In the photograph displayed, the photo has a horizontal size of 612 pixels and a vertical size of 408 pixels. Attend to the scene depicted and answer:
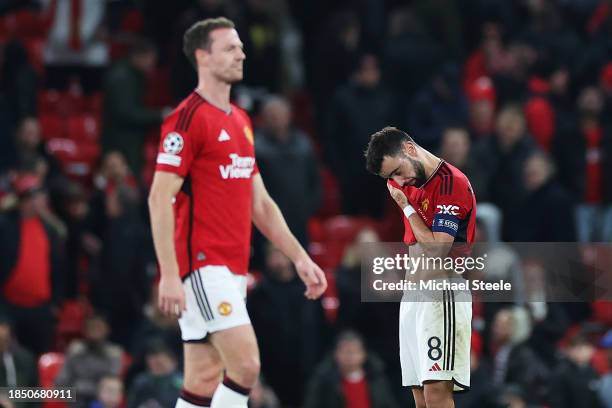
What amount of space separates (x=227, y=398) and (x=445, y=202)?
1.82 metres

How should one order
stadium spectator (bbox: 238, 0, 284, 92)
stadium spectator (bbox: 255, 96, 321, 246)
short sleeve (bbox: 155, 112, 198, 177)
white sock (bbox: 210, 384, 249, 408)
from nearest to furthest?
1. white sock (bbox: 210, 384, 249, 408)
2. short sleeve (bbox: 155, 112, 198, 177)
3. stadium spectator (bbox: 255, 96, 321, 246)
4. stadium spectator (bbox: 238, 0, 284, 92)

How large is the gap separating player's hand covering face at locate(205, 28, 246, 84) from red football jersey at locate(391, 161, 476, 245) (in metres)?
1.60

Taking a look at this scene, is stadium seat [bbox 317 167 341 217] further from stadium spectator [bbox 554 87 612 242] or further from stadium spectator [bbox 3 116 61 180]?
stadium spectator [bbox 3 116 61 180]

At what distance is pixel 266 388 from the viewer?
13.9m

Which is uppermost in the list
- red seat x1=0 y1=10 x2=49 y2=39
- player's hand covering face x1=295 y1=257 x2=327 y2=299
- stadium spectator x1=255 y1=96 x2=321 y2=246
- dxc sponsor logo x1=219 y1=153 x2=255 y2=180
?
red seat x1=0 y1=10 x2=49 y2=39

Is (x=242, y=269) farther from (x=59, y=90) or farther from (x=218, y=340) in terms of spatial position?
(x=59, y=90)

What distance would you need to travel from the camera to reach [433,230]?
7.70 meters

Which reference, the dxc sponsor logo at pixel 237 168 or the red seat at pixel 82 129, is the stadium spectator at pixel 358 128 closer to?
the red seat at pixel 82 129

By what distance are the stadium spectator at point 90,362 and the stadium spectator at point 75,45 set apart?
4414 mm

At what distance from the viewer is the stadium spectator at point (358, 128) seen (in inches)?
645

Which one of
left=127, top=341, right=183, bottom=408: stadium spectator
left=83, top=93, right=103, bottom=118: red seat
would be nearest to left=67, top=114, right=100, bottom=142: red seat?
left=83, top=93, right=103, bottom=118: red seat

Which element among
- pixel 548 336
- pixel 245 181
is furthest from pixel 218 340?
pixel 548 336

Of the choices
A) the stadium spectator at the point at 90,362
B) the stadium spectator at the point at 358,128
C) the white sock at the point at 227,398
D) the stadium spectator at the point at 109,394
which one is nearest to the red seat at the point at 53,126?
the stadium spectator at the point at 358,128

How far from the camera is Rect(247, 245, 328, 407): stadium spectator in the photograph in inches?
569
